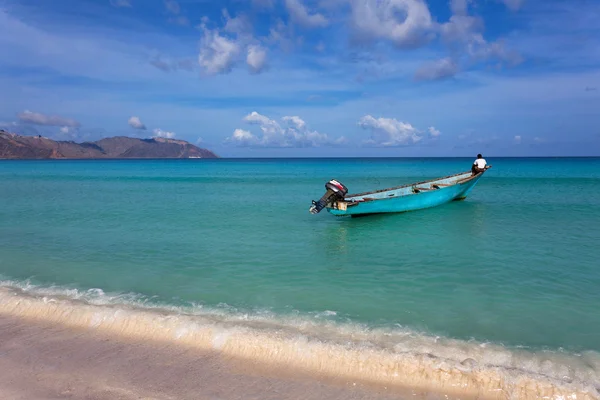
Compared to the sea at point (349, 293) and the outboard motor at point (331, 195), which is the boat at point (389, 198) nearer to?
the outboard motor at point (331, 195)

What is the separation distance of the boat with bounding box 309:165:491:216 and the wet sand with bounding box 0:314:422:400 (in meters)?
10.4

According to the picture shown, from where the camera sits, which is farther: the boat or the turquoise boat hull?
the turquoise boat hull

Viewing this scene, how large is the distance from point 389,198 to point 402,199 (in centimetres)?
90

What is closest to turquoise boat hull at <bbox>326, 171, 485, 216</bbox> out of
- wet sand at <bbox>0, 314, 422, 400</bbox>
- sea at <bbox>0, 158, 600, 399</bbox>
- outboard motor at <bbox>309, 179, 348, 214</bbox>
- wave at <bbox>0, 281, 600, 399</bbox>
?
outboard motor at <bbox>309, 179, 348, 214</bbox>

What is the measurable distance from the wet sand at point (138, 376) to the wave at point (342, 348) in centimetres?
27

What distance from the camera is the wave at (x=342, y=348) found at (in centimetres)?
484

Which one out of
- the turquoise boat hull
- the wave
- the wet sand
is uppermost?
the turquoise boat hull

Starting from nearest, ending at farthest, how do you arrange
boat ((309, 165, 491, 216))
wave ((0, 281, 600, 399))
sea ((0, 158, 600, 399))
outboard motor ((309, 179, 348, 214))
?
wave ((0, 281, 600, 399)) → sea ((0, 158, 600, 399)) → outboard motor ((309, 179, 348, 214)) → boat ((309, 165, 491, 216))

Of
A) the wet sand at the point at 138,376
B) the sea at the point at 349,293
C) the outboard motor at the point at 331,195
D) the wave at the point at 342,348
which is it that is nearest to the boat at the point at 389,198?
the outboard motor at the point at 331,195

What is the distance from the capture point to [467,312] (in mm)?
7160

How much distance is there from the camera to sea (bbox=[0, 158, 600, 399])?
5398 mm

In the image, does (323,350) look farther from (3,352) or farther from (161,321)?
(3,352)

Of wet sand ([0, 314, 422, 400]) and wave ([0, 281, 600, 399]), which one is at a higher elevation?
wave ([0, 281, 600, 399])

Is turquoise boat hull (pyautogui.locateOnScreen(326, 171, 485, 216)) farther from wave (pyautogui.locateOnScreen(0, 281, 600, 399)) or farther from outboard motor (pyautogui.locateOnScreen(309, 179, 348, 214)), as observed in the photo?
wave (pyautogui.locateOnScreen(0, 281, 600, 399))
